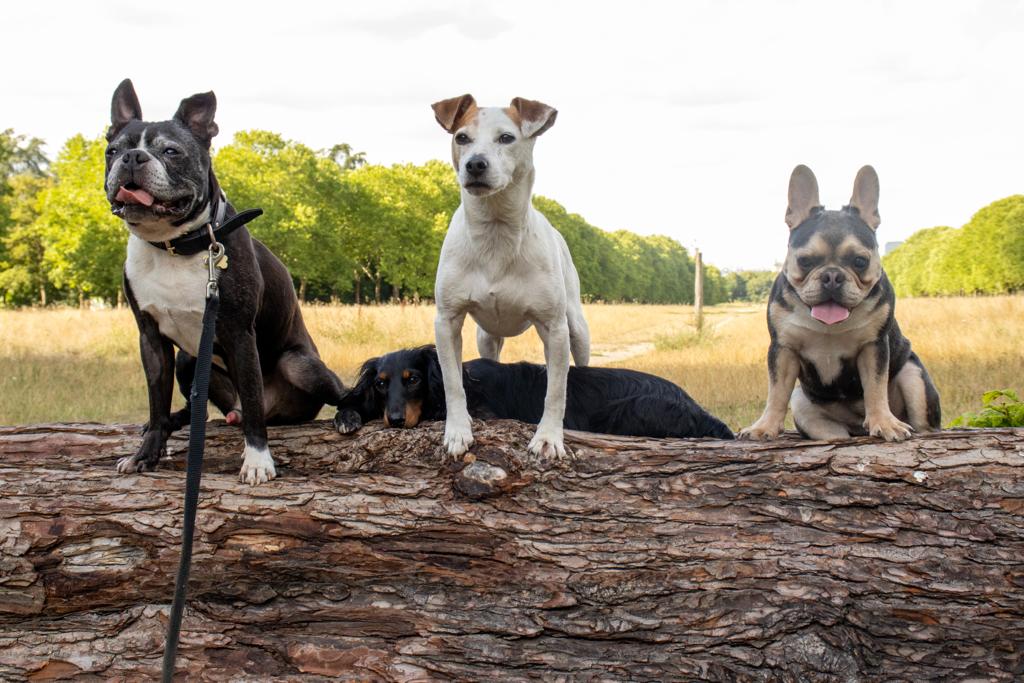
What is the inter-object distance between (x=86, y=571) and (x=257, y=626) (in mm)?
777

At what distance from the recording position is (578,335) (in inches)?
174

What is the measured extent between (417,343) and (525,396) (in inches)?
506

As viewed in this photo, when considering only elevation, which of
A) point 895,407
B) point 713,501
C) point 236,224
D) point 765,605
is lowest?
point 765,605

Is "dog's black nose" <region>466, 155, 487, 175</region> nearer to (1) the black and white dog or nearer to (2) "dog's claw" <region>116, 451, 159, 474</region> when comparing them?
(1) the black and white dog

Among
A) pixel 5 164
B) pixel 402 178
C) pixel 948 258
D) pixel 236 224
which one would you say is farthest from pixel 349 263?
pixel 948 258

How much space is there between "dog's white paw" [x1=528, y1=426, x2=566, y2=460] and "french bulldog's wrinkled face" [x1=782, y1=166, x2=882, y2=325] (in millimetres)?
1312

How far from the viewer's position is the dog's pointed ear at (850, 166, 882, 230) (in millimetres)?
3764

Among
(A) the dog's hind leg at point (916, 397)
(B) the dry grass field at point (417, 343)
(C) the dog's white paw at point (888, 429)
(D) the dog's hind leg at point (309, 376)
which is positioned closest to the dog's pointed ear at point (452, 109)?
(D) the dog's hind leg at point (309, 376)

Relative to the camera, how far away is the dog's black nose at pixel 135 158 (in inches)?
123

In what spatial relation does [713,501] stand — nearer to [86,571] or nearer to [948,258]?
[86,571]

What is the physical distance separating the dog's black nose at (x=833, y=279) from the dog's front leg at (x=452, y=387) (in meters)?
1.69

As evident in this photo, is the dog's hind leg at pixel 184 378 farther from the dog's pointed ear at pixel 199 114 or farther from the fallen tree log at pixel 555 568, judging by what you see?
the dog's pointed ear at pixel 199 114

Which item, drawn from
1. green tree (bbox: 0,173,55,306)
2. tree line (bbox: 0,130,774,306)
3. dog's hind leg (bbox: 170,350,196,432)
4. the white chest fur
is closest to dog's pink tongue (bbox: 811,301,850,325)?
the white chest fur

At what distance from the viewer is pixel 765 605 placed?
3.19m
